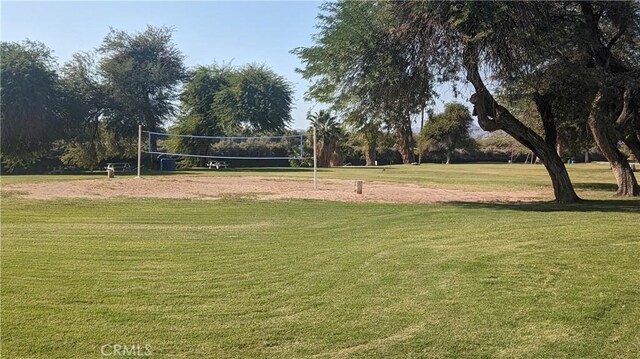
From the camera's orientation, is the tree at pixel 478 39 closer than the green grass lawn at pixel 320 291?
No

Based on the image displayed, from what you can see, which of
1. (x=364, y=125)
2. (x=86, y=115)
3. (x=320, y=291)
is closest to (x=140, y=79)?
(x=86, y=115)

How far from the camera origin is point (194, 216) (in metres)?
11.1

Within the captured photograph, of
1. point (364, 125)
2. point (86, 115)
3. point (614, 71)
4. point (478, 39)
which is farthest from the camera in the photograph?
point (86, 115)

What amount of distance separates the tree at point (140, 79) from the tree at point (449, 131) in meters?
31.0

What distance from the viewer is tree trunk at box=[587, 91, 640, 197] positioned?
17297 millimetres

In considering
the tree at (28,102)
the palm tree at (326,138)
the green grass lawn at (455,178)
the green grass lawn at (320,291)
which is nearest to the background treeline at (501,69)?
the green grass lawn at (455,178)

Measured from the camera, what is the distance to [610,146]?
728 inches

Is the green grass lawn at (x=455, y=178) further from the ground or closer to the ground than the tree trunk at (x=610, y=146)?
closer to the ground

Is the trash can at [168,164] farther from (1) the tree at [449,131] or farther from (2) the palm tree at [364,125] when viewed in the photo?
(1) the tree at [449,131]

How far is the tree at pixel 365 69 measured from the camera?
14.5 m

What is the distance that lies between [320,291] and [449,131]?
6143cm
